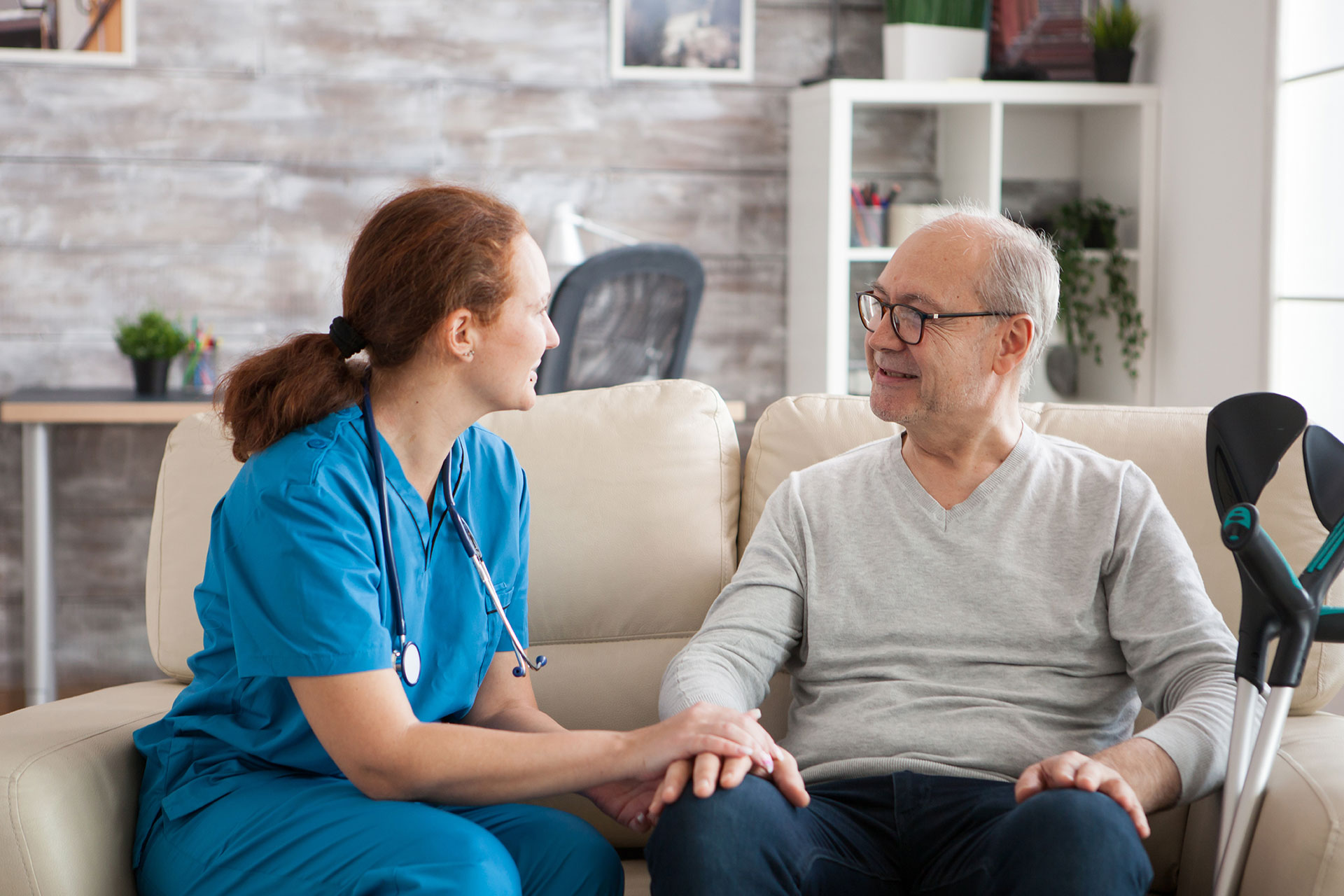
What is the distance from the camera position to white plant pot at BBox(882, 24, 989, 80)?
3383mm

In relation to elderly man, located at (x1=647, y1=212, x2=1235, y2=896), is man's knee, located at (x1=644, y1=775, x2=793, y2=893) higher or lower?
lower

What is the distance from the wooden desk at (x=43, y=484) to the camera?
2.86 meters

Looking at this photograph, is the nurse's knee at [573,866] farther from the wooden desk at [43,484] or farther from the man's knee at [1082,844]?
the wooden desk at [43,484]

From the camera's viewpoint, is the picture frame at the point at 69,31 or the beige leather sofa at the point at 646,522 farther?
the picture frame at the point at 69,31

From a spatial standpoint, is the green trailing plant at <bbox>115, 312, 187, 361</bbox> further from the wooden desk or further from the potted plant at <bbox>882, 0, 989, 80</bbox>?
the potted plant at <bbox>882, 0, 989, 80</bbox>

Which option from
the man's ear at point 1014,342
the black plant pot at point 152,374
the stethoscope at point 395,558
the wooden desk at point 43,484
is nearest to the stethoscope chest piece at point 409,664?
the stethoscope at point 395,558

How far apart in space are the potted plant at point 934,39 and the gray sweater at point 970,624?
86.9 inches

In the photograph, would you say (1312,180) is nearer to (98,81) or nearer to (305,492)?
(305,492)

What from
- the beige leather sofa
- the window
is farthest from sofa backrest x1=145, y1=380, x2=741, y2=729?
the window

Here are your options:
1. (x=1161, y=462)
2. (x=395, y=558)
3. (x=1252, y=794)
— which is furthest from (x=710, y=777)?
(x=1161, y=462)

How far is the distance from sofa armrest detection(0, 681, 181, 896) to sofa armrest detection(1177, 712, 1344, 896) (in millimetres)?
1169

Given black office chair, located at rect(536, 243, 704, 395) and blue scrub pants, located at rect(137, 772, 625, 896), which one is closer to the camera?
blue scrub pants, located at rect(137, 772, 625, 896)

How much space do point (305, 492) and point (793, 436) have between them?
30.3 inches

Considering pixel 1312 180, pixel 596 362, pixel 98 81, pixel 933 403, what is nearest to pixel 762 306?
pixel 596 362
